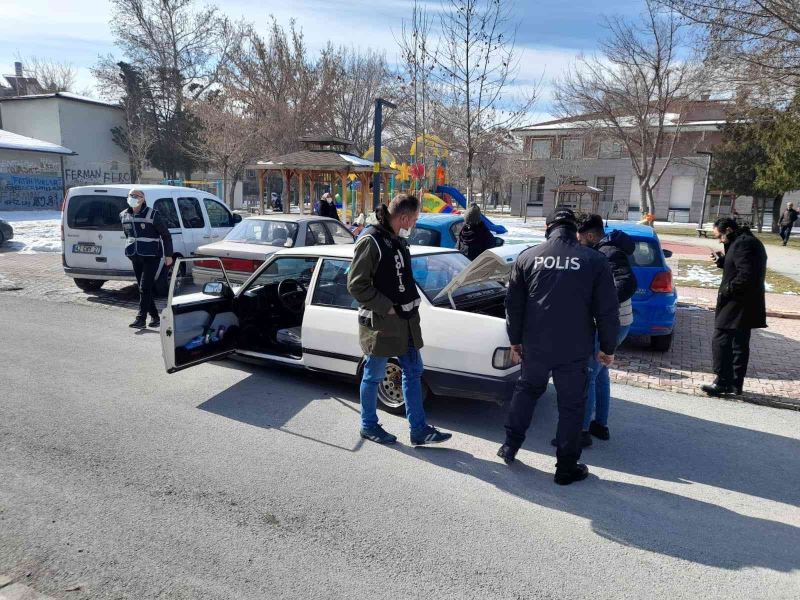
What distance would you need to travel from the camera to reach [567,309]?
11.7 feet

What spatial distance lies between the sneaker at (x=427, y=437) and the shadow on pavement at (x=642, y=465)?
0.21 feet

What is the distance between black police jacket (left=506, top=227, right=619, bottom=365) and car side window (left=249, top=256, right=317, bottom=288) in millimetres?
2567

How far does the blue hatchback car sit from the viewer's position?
6789 mm

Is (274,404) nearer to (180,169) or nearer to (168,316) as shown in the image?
(168,316)

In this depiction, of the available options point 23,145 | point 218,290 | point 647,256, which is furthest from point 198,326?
point 23,145

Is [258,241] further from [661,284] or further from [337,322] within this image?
[661,284]

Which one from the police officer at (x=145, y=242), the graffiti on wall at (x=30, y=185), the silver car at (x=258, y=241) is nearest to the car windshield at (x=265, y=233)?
the silver car at (x=258, y=241)

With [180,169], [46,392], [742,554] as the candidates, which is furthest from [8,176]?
[742,554]

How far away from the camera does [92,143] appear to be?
41531mm

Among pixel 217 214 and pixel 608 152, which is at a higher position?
pixel 608 152

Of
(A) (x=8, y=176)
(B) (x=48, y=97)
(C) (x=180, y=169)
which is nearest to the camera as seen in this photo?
(A) (x=8, y=176)

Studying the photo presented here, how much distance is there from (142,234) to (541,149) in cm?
4220

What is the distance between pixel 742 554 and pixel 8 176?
36229 mm

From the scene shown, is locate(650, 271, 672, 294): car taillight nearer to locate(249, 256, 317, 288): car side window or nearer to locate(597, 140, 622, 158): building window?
locate(249, 256, 317, 288): car side window
